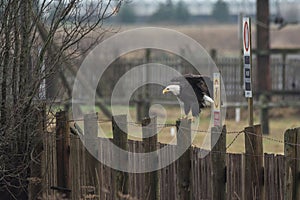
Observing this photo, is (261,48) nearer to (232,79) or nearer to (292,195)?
(232,79)

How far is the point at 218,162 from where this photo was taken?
258 inches

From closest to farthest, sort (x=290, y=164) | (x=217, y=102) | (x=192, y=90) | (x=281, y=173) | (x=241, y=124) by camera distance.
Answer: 1. (x=290, y=164)
2. (x=281, y=173)
3. (x=217, y=102)
4. (x=192, y=90)
5. (x=241, y=124)

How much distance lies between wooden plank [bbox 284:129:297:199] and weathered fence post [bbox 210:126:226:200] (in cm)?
65

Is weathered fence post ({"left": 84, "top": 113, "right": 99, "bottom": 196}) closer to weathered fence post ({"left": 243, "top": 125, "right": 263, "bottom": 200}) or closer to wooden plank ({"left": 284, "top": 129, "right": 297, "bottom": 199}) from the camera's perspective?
weathered fence post ({"left": 243, "top": 125, "right": 263, "bottom": 200})

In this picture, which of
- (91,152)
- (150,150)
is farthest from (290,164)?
(91,152)

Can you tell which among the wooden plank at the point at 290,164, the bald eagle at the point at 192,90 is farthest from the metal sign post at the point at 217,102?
the wooden plank at the point at 290,164

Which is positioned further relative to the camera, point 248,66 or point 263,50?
point 263,50

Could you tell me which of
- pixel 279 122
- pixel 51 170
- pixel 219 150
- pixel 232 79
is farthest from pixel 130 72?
Result: pixel 219 150

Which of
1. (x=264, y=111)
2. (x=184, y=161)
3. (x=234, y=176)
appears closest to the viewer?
(x=234, y=176)

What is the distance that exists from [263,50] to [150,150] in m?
11.8

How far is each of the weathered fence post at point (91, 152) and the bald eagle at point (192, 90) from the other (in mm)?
1901

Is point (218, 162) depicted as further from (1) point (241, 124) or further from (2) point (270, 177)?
(1) point (241, 124)

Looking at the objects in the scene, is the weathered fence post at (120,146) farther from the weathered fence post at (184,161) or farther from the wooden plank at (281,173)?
the wooden plank at (281,173)

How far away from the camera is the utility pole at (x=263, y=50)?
18359 millimetres
